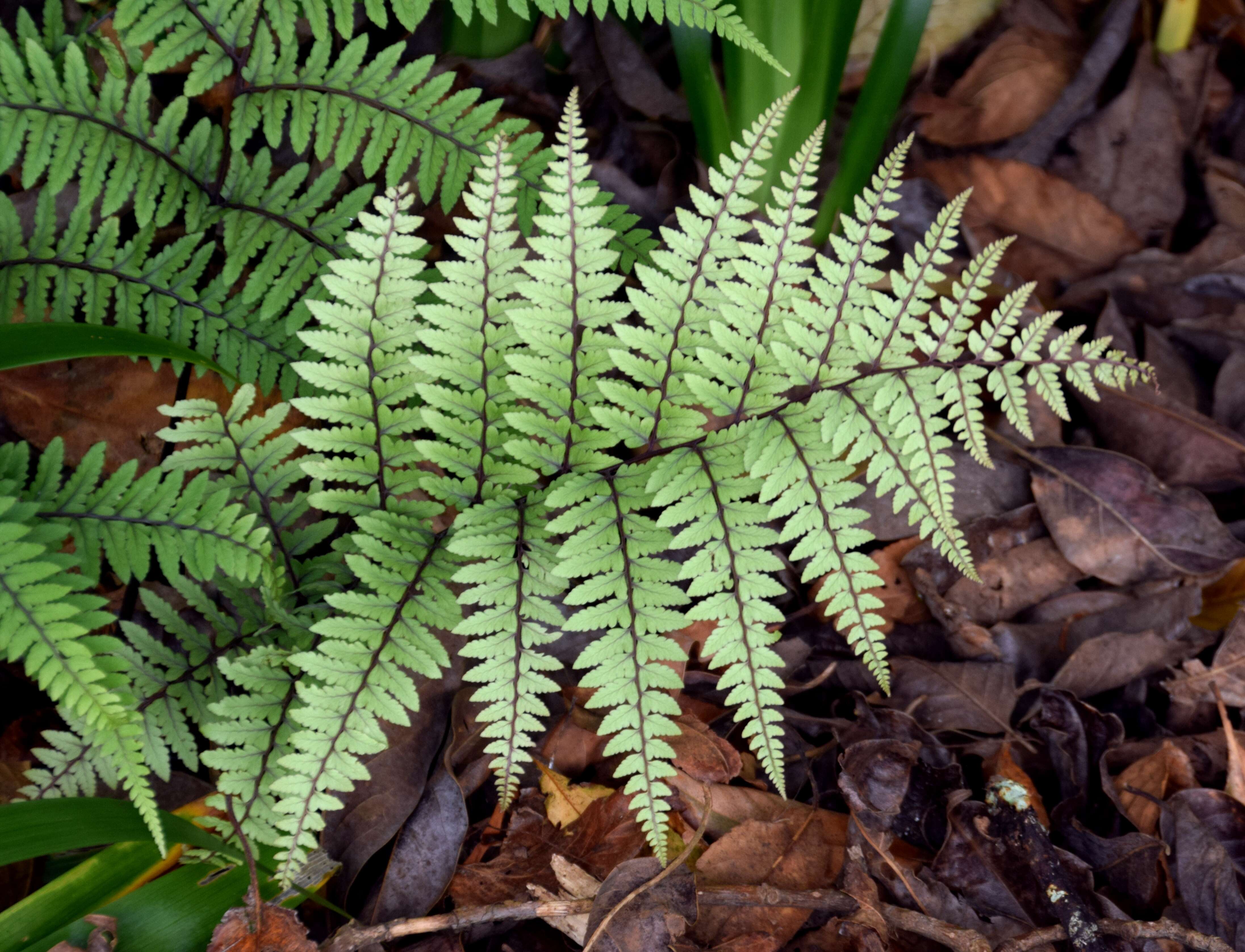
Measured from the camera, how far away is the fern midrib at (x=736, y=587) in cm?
156

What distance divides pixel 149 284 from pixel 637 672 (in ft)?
4.56

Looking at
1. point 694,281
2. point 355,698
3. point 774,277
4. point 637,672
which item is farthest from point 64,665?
point 774,277

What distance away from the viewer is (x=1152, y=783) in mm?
2041

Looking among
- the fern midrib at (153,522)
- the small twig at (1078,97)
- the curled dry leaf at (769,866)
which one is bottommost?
the curled dry leaf at (769,866)

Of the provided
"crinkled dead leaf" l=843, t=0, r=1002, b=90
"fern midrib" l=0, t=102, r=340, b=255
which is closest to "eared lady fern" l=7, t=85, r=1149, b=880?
"fern midrib" l=0, t=102, r=340, b=255

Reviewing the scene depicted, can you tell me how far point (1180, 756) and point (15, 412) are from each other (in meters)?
2.92

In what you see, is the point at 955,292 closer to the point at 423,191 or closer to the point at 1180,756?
the point at 423,191

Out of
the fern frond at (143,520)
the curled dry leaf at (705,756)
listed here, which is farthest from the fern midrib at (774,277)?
the fern frond at (143,520)

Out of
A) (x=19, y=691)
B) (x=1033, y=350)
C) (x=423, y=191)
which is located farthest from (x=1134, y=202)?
(x=19, y=691)

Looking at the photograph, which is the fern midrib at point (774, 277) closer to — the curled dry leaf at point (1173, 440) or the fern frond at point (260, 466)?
the fern frond at point (260, 466)

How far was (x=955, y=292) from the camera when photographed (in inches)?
62.3

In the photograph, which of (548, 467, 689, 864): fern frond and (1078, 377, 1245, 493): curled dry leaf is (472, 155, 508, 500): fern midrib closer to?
(548, 467, 689, 864): fern frond

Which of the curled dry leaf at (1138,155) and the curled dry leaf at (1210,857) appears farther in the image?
Answer: the curled dry leaf at (1138,155)

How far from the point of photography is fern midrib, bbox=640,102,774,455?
1.52 meters
